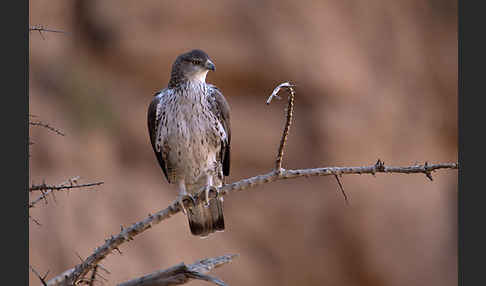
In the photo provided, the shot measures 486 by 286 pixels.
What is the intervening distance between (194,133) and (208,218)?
0.74m

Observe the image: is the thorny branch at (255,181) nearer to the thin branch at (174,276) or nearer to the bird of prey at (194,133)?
the thin branch at (174,276)

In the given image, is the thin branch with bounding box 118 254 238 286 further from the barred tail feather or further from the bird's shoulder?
the bird's shoulder

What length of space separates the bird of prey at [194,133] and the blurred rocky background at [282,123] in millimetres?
2868

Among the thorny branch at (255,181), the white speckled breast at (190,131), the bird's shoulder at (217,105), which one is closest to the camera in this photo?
the thorny branch at (255,181)

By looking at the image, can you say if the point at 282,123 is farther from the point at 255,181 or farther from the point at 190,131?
the point at 255,181

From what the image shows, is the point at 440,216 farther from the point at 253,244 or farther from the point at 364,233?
the point at 253,244

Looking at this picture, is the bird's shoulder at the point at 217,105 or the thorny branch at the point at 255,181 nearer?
the thorny branch at the point at 255,181

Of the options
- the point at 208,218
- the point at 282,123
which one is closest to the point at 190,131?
the point at 208,218

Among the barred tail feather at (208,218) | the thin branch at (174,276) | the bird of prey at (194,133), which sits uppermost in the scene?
the bird of prey at (194,133)

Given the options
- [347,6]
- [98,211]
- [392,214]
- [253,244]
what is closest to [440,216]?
[392,214]

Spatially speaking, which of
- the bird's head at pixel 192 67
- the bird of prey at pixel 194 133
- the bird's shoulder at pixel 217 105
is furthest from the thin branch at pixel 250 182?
the bird's head at pixel 192 67

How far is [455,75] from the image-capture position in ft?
26.9

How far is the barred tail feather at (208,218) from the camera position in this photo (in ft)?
14.4

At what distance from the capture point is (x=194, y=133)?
4.11 metres
